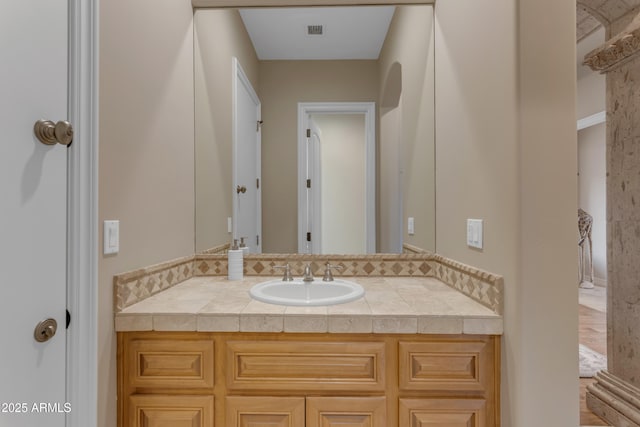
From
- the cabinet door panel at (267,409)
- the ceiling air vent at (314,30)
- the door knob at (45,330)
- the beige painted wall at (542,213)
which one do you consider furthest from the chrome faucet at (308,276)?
the ceiling air vent at (314,30)

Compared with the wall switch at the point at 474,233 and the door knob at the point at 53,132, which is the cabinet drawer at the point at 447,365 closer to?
the wall switch at the point at 474,233

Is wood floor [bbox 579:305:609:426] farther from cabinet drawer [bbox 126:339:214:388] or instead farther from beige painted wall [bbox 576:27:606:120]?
beige painted wall [bbox 576:27:606:120]

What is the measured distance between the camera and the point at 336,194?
74.5 inches

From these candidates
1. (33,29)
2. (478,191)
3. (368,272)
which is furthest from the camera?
(368,272)

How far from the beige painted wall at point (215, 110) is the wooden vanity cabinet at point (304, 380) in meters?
0.75

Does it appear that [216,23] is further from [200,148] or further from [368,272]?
[368,272]

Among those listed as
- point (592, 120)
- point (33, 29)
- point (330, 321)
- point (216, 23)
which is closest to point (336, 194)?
point (330, 321)

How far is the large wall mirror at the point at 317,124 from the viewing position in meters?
1.84

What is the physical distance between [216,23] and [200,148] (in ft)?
2.21

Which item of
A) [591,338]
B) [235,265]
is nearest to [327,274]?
[235,265]

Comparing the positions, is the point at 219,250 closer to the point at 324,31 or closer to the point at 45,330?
the point at 45,330

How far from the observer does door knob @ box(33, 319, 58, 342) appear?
0.86m

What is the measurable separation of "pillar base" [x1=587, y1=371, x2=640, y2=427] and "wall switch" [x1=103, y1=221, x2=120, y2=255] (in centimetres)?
239

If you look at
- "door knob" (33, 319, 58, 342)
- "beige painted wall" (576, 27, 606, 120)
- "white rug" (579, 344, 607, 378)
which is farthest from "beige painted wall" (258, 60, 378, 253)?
"beige painted wall" (576, 27, 606, 120)
